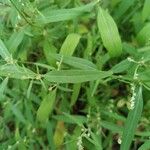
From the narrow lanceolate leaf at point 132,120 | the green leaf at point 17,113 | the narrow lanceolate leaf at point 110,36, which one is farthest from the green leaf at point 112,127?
the green leaf at point 17,113

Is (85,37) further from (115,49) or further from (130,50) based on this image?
(115,49)

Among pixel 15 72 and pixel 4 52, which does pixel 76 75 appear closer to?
pixel 15 72

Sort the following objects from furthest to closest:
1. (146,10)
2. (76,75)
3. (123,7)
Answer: (123,7), (146,10), (76,75)

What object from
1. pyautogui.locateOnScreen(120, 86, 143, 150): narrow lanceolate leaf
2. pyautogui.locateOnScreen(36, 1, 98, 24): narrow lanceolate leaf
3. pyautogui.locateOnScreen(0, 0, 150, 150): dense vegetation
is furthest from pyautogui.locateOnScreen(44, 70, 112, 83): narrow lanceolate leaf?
pyautogui.locateOnScreen(36, 1, 98, 24): narrow lanceolate leaf

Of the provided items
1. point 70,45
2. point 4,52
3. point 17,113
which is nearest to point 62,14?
point 70,45

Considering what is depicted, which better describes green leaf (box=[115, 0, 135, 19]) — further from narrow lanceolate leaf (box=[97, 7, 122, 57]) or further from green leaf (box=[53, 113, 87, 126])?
green leaf (box=[53, 113, 87, 126])

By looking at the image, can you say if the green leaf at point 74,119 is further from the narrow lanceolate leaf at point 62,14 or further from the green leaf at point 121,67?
the narrow lanceolate leaf at point 62,14
